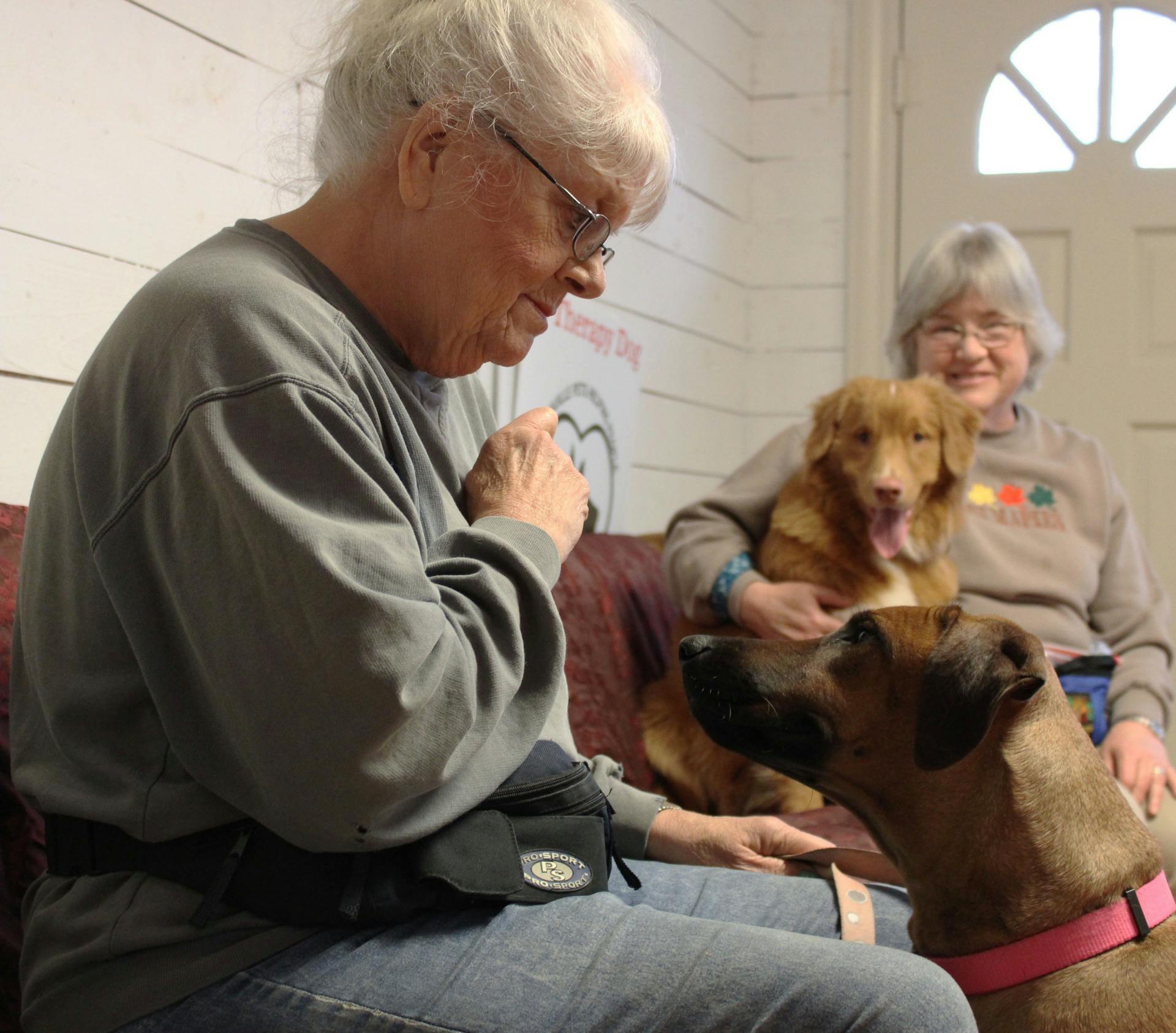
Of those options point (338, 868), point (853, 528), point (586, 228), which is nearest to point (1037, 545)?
point (853, 528)

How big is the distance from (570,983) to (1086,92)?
3552 millimetres

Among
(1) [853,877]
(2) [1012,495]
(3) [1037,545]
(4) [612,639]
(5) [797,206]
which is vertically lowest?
(1) [853,877]

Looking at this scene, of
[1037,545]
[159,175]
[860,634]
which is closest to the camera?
[860,634]

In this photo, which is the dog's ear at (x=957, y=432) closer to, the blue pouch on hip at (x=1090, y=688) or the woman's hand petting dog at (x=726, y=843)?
the blue pouch on hip at (x=1090, y=688)

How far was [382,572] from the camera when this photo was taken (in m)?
0.83

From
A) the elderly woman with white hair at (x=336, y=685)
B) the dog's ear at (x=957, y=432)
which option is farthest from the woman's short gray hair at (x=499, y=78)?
the dog's ear at (x=957, y=432)

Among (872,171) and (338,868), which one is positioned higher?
(872,171)

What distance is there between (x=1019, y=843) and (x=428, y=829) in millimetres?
644

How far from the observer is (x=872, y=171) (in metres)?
3.72

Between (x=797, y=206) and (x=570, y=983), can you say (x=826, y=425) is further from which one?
(x=797, y=206)

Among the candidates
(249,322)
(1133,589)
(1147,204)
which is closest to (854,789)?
(249,322)

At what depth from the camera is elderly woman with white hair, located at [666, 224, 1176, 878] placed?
2186mm

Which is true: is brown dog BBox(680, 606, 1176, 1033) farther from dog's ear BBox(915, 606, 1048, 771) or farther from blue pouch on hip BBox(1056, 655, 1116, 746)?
blue pouch on hip BBox(1056, 655, 1116, 746)

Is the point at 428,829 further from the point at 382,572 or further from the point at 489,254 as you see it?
the point at 489,254
